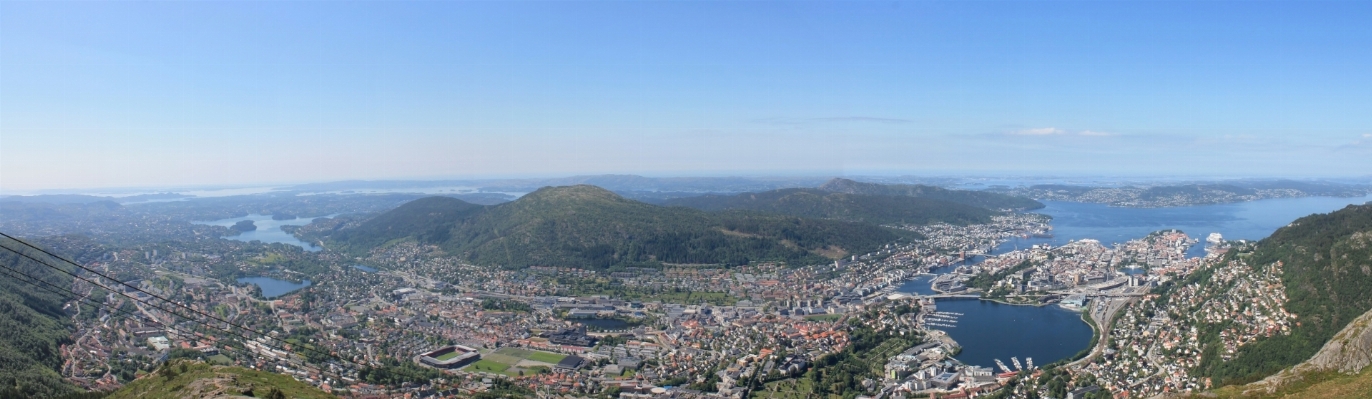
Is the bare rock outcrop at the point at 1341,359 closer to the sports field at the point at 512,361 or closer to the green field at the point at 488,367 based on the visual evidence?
the sports field at the point at 512,361

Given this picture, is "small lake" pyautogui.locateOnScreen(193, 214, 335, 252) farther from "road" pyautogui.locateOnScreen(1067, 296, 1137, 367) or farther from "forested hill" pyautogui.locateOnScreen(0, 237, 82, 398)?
"road" pyautogui.locateOnScreen(1067, 296, 1137, 367)

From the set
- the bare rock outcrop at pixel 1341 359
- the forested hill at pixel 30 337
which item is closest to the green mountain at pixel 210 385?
the forested hill at pixel 30 337

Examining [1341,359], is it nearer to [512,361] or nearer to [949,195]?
[512,361]

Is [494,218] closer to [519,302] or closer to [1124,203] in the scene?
[519,302]

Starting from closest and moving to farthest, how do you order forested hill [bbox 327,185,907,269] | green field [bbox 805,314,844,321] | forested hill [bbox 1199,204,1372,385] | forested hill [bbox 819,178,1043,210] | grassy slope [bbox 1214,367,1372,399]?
Answer: grassy slope [bbox 1214,367,1372,399] → forested hill [bbox 1199,204,1372,385] → green field [bbox 805,314,844,321] → forested hill [bbox 327,185,907,269] → forested hill [bbox 819,178,1043,210]

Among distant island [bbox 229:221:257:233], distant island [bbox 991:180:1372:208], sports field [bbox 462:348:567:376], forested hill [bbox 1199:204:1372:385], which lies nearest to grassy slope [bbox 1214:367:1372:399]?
forested hill [bbox 1199:204:1372:385]

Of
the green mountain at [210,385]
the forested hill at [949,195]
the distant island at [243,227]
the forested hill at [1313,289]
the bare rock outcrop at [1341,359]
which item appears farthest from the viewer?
the forested hill at [949,195]

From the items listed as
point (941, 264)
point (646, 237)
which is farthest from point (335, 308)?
point (941, 264)
